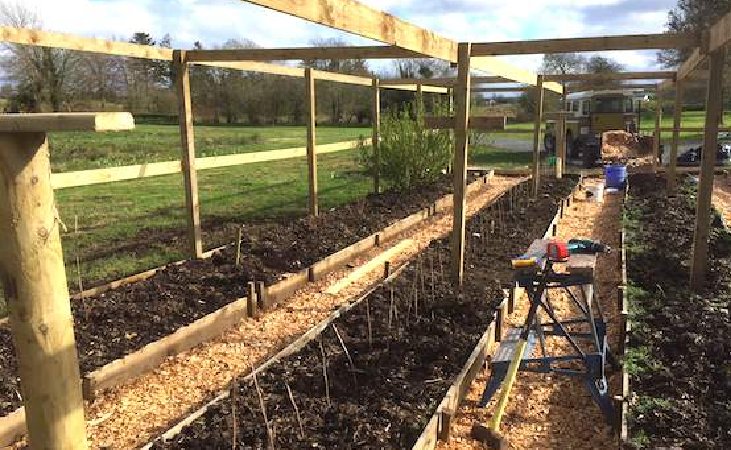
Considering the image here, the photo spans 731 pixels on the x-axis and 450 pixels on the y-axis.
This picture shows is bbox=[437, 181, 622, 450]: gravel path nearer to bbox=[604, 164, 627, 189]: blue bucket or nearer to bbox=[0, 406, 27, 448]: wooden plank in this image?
bbox=[0, 406, 27, 448]: wooden plank

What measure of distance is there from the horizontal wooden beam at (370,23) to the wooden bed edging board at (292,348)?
1.72 meters

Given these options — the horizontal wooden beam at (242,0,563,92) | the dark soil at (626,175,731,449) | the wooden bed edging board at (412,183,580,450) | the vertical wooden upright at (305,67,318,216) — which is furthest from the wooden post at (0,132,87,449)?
the vertical wooden upright at (305,67,318,216)

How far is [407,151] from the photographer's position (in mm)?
10602

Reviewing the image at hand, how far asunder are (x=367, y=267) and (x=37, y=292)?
4.90 meters

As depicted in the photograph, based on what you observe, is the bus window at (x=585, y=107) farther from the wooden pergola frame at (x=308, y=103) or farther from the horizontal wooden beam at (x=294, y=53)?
the horizontal wooden beam at (x=294, y=53)

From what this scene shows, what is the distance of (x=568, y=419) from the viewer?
11.9 feet

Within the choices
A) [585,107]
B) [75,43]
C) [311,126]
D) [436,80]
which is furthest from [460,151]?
[585,107]

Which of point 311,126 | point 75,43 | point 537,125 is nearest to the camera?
point 75,43

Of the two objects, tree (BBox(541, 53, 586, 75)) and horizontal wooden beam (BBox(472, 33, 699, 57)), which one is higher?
tree (BBox(541, 53, 586, 75))

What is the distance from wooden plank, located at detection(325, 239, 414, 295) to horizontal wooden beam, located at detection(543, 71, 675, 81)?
4.38m

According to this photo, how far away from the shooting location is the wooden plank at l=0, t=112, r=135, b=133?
150 centimetres

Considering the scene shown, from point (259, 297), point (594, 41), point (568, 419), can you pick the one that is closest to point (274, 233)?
point (259, 297)

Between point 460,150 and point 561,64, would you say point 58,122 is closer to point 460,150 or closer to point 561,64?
point 460,150

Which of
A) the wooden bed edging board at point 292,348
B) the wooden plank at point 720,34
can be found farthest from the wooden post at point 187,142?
the wooden plank at point 720,34
